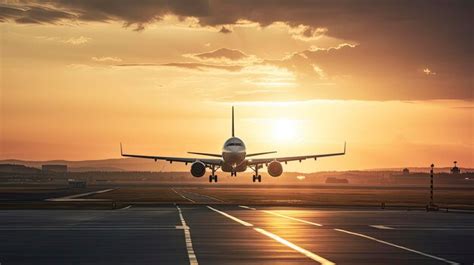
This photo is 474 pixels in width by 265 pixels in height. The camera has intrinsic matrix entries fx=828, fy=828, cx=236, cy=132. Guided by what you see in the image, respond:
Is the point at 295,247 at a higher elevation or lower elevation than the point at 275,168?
lower

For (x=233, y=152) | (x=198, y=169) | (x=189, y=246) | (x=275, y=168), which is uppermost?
(x=233, y=152)

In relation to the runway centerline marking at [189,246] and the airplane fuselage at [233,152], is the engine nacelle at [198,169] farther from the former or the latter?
the runway centerline marking at [189,246]

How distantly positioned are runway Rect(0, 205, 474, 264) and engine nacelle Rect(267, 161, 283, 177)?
2849 inches

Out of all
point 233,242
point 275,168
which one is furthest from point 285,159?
point 233,242

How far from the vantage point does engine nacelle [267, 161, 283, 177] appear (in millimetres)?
112231

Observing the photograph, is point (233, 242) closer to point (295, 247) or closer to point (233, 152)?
point (295, 247)

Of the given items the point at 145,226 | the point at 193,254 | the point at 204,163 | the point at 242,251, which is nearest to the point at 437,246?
the point at 242,251

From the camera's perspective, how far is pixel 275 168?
4449 inches

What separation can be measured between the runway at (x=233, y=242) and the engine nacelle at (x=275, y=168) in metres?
72.4

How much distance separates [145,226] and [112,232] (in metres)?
3.94

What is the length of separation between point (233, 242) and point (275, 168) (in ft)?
284

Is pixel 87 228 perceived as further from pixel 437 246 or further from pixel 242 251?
pixel 437 246

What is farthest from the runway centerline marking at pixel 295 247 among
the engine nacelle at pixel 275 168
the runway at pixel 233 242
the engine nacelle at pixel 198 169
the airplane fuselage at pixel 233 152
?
the engine nacelle at pixel 275 168

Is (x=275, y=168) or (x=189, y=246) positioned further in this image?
(x=275, y=168)
